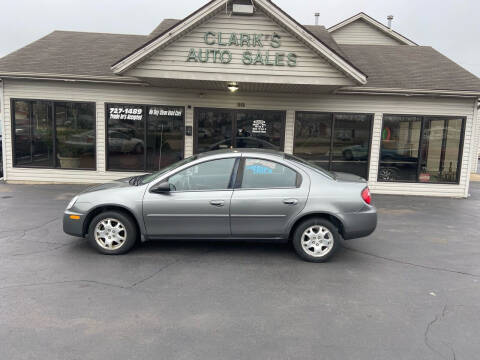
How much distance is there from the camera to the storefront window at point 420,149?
37.1 ft

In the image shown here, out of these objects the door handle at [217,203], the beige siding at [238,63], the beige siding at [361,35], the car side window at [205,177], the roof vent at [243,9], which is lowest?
the door handle at [217,203]

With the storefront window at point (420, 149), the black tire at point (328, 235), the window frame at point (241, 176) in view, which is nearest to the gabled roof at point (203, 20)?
the storefront window at point (420, 149)

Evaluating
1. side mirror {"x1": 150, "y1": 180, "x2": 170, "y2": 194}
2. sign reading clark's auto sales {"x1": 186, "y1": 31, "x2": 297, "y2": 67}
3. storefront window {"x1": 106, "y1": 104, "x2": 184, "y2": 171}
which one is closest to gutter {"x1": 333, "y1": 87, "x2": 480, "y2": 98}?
sign reading clark's auto sales {"x1": 186, "y1": 31, "x2": 297, "y2": 67}

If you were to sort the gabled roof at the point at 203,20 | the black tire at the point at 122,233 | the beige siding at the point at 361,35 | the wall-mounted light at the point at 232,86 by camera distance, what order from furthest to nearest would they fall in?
the beige siding at the point at 361,35 → the wall-mounted light at the point at 232,86 → the gabled roof at the point at 203,20 → the black tire at the point at 122,233

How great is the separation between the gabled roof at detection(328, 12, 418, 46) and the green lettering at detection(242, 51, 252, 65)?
34.3 feet

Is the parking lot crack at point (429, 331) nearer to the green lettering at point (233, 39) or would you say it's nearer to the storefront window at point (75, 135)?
the green lettering at point (233, 39)

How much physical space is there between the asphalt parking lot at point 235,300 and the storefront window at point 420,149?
5022mm

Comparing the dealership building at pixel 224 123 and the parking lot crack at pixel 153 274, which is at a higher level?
the dealership building at pixel 224 123

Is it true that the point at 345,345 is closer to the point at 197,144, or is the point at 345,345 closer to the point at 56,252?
the point at 56,252

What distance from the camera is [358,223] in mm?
5445

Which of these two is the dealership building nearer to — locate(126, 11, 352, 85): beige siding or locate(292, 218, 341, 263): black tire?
locate(126, 11, 352, 85): beige siding

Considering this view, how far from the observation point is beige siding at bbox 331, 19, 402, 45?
1833cm

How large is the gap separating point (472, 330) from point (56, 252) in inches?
212

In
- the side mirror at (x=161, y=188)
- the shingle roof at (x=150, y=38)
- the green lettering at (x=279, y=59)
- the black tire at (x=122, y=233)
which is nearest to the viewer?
the side mirror at (x=161, y=188)
